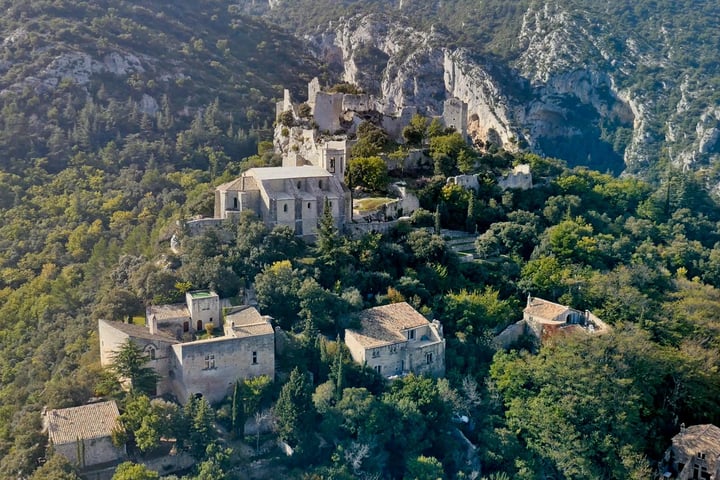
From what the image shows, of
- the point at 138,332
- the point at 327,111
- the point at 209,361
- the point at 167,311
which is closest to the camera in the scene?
the point at 209,361

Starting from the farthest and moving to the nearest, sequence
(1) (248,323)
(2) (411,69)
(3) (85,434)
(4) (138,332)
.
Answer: (2) (411,69)
(1) (248,323)
(4) (138,332)
(3) (85,434)

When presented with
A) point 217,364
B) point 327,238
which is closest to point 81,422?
point 217,364

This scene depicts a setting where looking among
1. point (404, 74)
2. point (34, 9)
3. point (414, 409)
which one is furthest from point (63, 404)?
point (404, 74)

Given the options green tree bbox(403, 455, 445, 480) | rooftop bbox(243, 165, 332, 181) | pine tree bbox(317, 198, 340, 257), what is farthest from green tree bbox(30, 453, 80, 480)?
rooftop bbox(243, 165, 332, 181)

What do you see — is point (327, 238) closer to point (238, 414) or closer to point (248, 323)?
point (248, 323)

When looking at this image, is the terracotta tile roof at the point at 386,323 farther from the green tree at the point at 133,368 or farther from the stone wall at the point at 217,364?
the green tree at the point at 133,368

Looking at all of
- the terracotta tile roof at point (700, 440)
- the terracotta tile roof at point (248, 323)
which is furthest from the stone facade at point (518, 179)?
the terracotta tile roof at point (248, 323)

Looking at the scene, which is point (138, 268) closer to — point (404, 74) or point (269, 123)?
point (269, 123)
